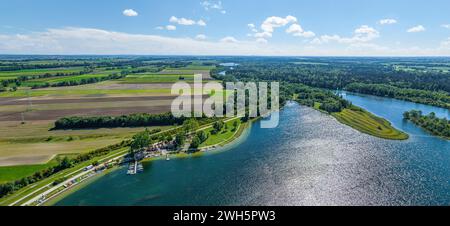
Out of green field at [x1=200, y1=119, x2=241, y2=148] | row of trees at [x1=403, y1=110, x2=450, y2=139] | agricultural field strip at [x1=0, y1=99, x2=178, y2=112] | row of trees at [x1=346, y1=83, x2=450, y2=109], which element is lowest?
green field at [x1=200, y1=119, x2=241, y2=148]

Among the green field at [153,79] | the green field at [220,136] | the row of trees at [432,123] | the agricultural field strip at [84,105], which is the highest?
the green field at [153,79]

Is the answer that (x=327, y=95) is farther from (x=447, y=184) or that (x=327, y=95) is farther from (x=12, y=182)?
(x=12, y=182)

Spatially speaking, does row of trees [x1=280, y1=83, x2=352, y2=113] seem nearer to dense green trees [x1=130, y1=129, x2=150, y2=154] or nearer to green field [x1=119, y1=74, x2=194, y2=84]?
dense green trees [x1=130, y1=129, x2=150, y2=154]

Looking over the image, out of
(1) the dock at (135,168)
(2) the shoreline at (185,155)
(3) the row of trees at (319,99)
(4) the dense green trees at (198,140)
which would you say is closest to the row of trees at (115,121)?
(4) the dense green trees at (198,140)

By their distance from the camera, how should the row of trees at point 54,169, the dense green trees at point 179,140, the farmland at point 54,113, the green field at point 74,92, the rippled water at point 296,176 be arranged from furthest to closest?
the green field at point 74,92 → the dense green trees at point 179,140 → the farmland at point 54,113 → the row of trees at point 54,169 → the rippled water at point 296,176

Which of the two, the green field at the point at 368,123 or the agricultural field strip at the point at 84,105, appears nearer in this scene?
the green field at the point at 368,123

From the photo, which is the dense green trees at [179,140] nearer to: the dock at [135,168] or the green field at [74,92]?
the dock at [135,168]

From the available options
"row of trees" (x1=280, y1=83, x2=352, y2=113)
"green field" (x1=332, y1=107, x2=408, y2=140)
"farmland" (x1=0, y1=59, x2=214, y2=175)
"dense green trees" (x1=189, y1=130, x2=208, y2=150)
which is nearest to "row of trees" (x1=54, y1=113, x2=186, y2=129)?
"farmland" (x1=0, y1=59, x2=214, y2=175)

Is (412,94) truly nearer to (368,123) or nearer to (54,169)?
(368,123)

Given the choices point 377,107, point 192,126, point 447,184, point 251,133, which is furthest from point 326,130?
point 377,107
